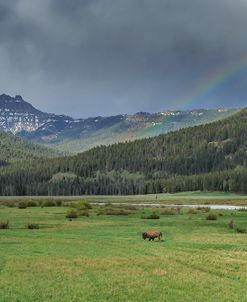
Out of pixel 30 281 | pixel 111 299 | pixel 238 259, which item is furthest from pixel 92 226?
pixel 111 299

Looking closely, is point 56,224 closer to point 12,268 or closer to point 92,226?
point 92,226

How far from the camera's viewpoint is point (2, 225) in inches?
2250

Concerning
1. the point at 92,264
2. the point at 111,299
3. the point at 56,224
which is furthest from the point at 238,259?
the point at 56,224

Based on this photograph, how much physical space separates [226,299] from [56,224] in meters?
41.4

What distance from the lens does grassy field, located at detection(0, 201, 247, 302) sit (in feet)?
82.7

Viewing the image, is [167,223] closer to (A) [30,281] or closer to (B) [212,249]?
(B) [212,249]

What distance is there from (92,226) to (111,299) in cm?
3737

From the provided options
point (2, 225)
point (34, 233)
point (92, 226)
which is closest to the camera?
point (34, 233)

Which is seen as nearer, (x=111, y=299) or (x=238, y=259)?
(x=111, y=299)

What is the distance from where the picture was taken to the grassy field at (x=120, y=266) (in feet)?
82.7

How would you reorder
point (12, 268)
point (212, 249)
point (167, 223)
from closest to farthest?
1. point (12, 268)
2. point (212, 249)
3. point (167, 223)

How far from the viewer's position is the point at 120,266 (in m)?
32.8

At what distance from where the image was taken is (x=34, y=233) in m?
51.6

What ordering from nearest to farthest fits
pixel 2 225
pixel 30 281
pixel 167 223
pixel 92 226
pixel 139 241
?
pixel 30 281 < pixel 139 241 < pixel 2 225 < pixel 92 226 < pixel 167 223
